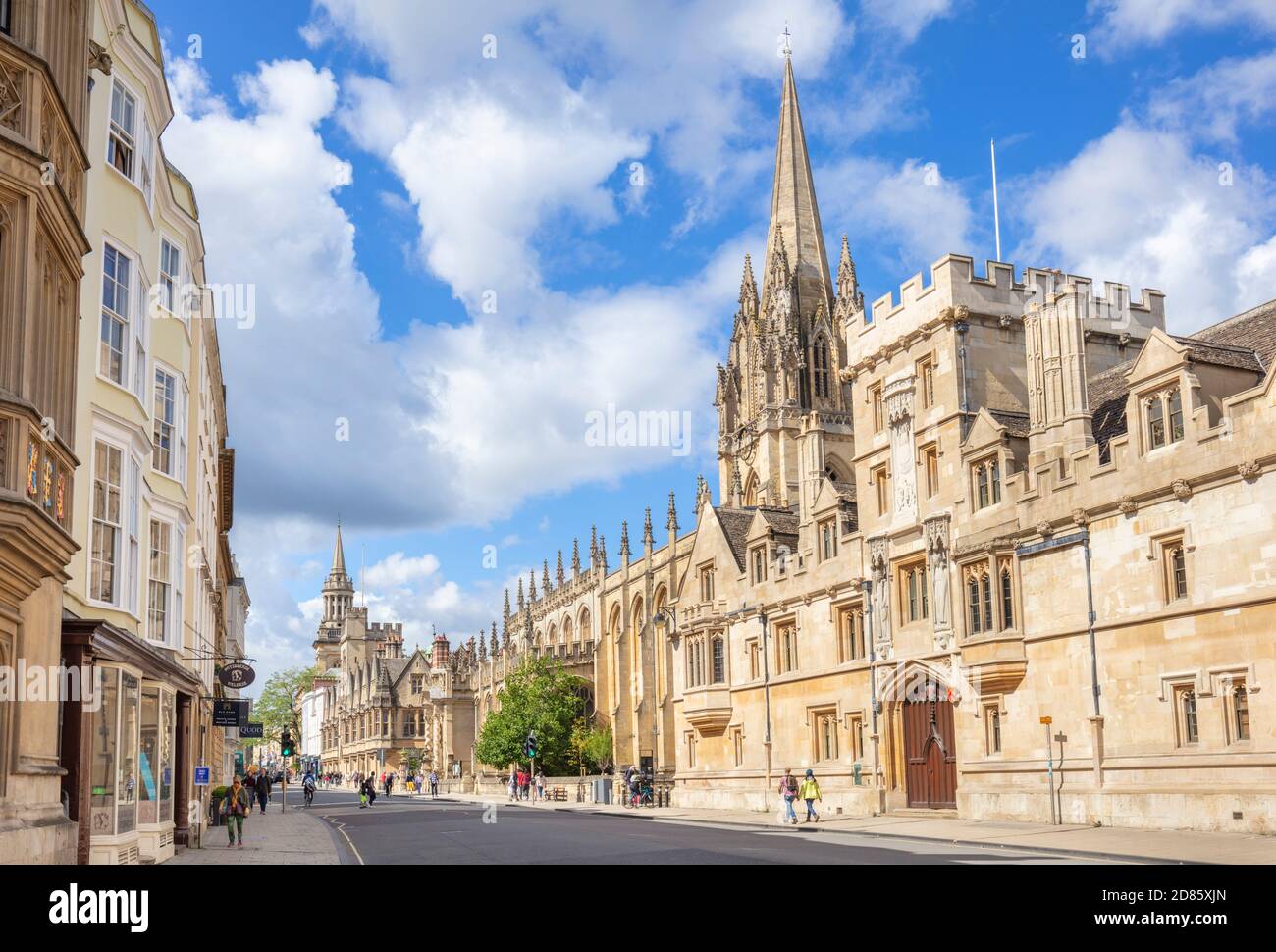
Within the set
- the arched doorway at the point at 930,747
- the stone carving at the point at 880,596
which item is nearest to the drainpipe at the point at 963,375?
the stone carving at the point at 880,596

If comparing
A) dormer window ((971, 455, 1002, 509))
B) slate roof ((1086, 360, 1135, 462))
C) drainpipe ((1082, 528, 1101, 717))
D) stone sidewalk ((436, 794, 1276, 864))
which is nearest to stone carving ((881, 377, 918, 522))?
dormer window ((971, 455, 1002, 509))

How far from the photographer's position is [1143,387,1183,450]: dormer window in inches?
968

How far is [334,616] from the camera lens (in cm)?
19700

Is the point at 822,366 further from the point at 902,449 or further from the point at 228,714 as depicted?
the point at 228,714

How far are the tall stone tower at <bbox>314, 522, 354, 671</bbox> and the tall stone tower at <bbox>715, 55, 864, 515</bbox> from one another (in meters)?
121

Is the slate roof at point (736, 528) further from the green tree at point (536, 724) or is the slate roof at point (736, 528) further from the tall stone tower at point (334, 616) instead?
the tall stone tower at point (334, 616)

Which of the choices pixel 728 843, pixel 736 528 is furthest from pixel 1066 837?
pixel 736 528

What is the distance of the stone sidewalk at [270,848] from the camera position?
74.5 feet

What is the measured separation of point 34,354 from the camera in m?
12.7

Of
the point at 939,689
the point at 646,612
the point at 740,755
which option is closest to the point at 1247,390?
the point at 939,689

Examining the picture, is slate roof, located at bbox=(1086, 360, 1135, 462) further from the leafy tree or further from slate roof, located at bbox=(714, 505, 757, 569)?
the leafy tree

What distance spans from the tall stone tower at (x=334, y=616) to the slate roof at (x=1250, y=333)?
176682 millimetres
